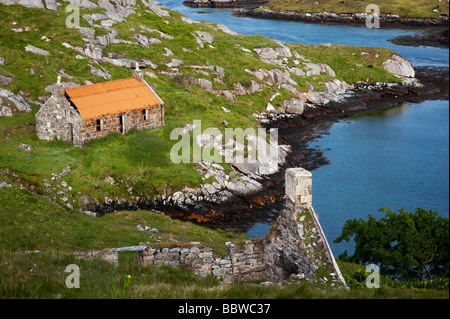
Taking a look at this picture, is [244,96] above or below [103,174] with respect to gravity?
above

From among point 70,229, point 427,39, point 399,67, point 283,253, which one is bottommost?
point 399,67

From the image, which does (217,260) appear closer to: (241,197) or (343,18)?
(241,197)

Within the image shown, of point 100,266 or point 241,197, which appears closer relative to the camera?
point 100,266

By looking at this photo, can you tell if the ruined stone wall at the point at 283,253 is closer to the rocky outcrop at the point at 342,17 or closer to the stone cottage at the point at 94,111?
the stone cottage at the point at 94,111

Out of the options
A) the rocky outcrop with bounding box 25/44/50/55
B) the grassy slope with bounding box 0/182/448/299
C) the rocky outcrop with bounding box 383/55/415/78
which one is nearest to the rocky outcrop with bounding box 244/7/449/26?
the rocky outcrop with bounding box 383/55/415/78

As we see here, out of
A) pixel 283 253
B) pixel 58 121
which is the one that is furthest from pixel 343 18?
pixel 283 253

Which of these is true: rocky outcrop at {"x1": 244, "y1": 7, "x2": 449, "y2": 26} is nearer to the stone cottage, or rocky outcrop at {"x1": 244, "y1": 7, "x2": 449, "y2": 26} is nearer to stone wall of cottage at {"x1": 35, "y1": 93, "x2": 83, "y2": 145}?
the stone cottage

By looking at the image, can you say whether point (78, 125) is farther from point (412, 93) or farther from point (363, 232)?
point (412, 93)

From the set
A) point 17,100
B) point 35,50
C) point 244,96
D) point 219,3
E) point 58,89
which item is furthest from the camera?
point 219,3
